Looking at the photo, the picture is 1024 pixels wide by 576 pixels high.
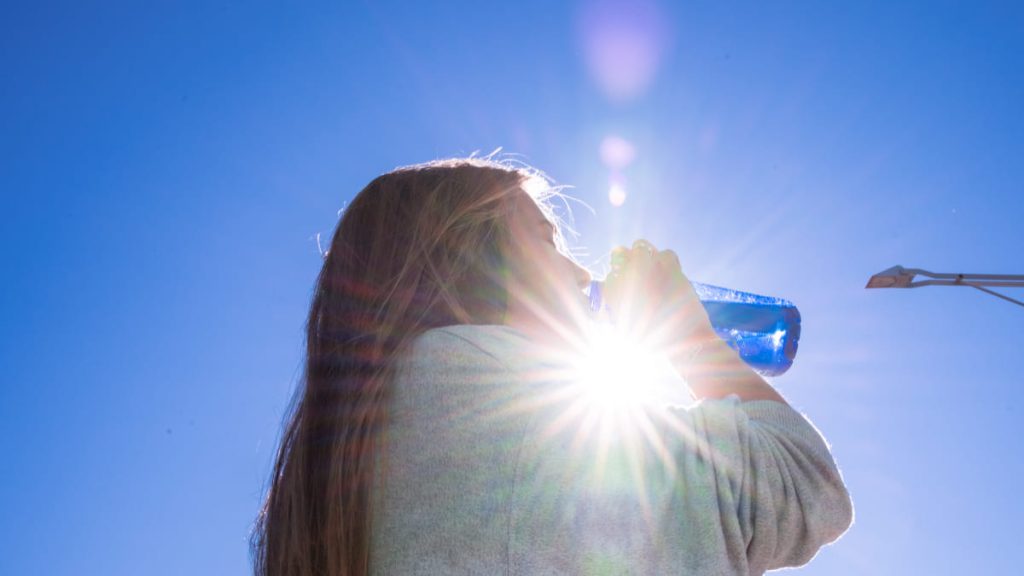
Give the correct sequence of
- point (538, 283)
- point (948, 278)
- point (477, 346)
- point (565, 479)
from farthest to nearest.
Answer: point (948, 278) → point (538, 283) → point (477, 346) → point (565, 479)

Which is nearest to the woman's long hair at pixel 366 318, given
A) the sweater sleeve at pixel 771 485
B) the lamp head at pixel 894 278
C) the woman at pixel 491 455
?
the woman at pixel 491 455

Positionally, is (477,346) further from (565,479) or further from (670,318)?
(670,318)

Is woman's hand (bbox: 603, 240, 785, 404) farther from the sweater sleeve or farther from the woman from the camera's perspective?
the sweater sleeve

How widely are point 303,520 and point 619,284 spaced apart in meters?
1.33

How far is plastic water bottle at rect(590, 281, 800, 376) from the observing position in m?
4.20

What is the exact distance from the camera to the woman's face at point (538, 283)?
223 cm

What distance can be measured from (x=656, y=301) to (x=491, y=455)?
1.07 metres

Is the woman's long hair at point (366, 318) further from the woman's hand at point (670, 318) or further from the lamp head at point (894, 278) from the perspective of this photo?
the lamp head at point (894, 278)

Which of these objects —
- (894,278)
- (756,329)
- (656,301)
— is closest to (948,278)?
(894,278)

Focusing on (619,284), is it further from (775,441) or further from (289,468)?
(289,468)

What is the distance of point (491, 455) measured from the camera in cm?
177

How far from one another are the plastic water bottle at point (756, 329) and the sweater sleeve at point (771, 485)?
2341 mm

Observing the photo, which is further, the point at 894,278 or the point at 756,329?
the point at 894,278

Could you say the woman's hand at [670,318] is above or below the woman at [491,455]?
above
